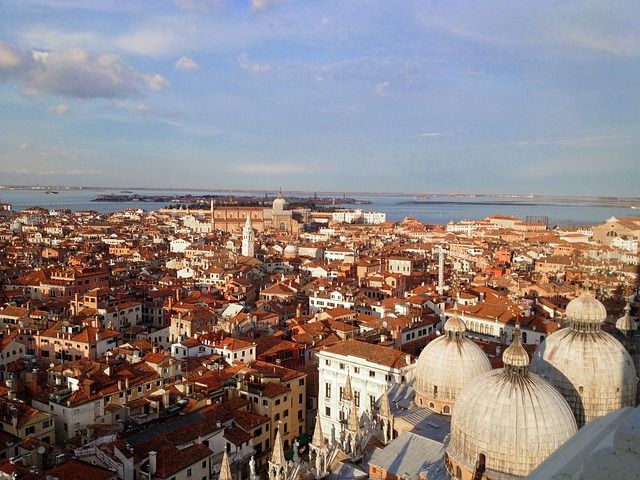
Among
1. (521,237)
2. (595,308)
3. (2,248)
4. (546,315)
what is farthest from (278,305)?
(521,237)

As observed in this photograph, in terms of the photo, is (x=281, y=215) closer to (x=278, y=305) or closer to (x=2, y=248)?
(x=2, y=248)

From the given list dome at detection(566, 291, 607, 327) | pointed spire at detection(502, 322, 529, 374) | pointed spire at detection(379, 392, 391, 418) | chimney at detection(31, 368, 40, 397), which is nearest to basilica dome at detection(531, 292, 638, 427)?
dome at detection(566, 291, 607, 327)

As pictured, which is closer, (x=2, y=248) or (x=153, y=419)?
(x=153, y=419)

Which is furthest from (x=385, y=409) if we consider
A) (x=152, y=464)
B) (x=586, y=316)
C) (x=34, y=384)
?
(x=34, y=384)

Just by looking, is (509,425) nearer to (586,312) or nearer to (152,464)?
(586,312)

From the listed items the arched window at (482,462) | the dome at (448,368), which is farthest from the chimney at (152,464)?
the arched window at (482,462)

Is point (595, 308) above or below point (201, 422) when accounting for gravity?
above
